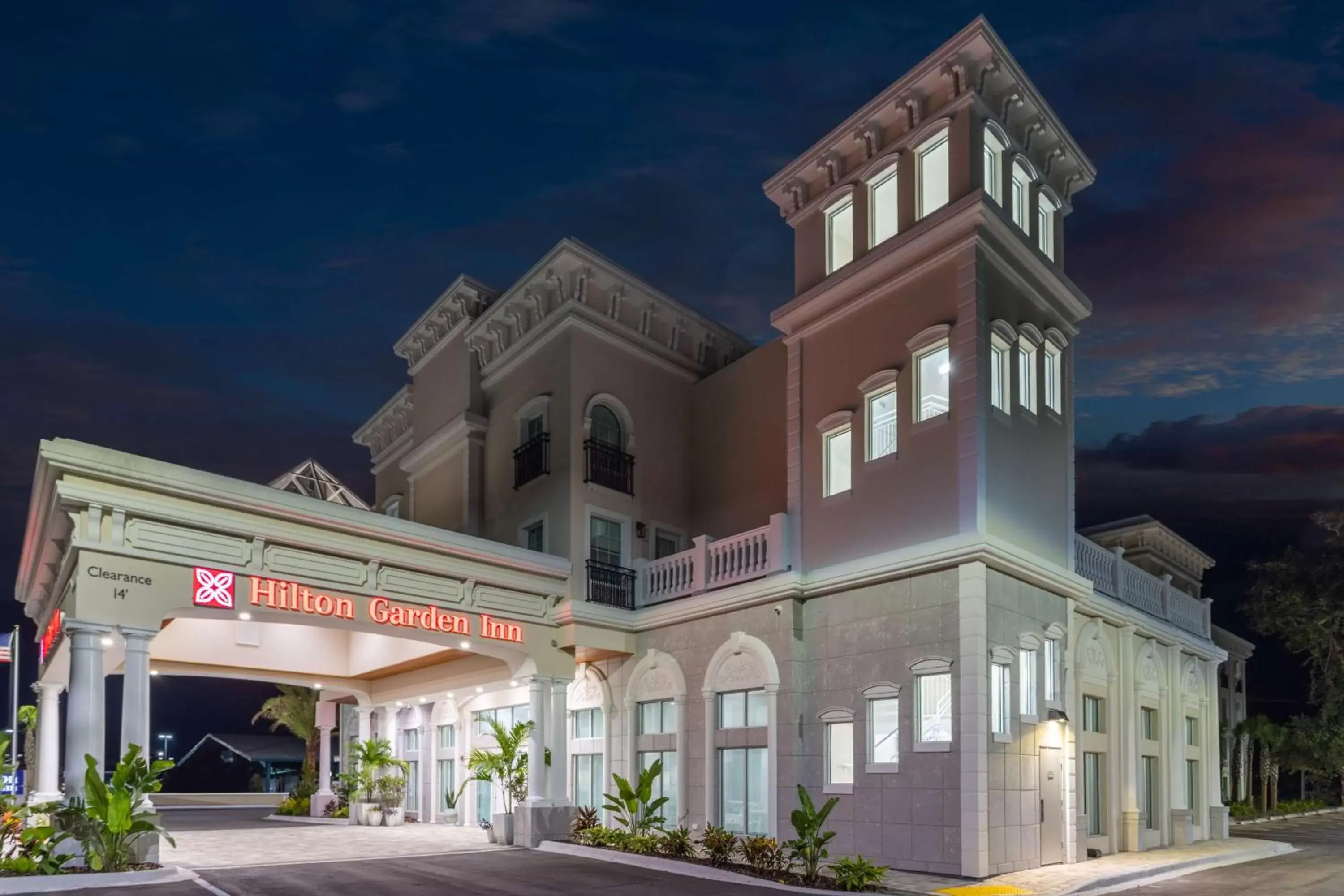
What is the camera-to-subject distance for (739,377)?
26828mm

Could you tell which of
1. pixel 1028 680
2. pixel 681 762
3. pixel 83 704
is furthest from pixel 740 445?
pixel 83 704

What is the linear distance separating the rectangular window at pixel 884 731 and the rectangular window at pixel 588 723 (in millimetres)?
7959

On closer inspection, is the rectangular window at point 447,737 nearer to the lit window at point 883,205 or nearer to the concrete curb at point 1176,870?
the lit window at point 883,205

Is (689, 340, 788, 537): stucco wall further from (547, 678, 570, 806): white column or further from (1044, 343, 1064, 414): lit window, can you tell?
(1044, 343, 1064, 414): lit window

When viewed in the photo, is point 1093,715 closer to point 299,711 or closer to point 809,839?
point 809,839

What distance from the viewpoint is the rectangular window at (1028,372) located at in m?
20.5

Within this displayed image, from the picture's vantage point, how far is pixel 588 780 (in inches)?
1010

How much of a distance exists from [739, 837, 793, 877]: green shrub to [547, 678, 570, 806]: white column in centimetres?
618

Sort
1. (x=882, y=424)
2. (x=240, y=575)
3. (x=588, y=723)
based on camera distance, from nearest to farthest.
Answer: (x=240, y=575), (x=882, y=424), (x=588, y=723)

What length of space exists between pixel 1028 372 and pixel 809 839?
942cm

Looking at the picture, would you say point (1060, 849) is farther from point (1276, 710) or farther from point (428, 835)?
point (1276, 710)

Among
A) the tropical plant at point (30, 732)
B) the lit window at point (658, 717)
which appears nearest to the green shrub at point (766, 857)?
the lit window at point (658, 717)

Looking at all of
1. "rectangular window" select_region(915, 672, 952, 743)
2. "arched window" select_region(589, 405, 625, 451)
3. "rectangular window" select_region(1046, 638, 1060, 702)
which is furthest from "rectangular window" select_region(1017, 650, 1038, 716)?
"arched window" select_region(589, 405, 625, 451)

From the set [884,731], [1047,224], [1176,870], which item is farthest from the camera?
[1047,224]
